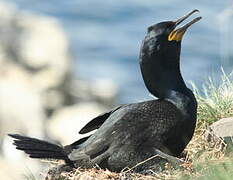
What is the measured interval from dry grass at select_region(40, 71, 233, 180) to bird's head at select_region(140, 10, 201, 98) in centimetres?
52

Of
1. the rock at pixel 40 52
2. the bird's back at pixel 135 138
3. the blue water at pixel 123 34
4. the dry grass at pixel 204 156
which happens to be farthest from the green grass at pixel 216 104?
the blue water at pixel 123 34

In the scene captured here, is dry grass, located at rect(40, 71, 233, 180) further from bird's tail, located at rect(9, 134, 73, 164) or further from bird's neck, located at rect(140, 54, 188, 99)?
bird's neck, located at rect(140, 54, 188, 99)

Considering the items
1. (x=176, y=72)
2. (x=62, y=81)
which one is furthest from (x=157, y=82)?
(x=62, y=81)

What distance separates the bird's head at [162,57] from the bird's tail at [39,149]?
34.6 inches

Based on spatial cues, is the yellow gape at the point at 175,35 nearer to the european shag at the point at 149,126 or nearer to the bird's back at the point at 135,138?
the european shag at the point at 149,126

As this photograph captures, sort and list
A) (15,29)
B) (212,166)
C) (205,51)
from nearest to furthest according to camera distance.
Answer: (212,166)
(15,29)
(205,51)

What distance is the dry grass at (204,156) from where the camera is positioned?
633cm

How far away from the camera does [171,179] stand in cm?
653

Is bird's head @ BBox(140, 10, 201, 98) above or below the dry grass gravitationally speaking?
above

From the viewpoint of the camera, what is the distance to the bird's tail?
23.8 feet

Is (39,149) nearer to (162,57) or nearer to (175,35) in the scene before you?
(162,57)

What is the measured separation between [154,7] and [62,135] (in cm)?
1530

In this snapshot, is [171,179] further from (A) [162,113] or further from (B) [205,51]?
(B) [205,51]

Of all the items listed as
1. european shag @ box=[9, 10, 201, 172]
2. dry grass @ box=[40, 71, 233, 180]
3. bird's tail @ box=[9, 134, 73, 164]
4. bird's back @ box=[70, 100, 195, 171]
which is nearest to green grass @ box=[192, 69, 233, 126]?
dry grass @ box=[40, 71, 233, 180]
